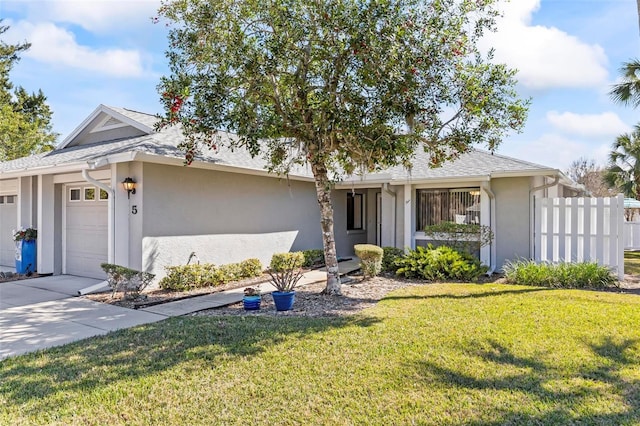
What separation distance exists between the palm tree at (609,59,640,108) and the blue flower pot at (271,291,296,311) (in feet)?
42.1

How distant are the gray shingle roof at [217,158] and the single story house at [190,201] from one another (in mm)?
56

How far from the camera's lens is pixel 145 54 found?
32.6 feet

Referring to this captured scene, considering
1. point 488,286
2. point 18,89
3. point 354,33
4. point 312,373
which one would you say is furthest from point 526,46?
point 18,89

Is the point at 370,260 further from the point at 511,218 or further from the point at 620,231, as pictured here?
the point at 620,231

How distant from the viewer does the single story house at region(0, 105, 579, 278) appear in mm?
9203

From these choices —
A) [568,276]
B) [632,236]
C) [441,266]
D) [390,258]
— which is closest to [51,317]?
[390,258]

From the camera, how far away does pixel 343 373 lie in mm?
4398

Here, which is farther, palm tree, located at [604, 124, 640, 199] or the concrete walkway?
palm tree, located at [604, 124, 640, 199]

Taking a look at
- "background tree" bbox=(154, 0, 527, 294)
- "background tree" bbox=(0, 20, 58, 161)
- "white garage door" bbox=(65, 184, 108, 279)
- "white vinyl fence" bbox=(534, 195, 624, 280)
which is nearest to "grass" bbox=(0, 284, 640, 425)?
"background tree" bbox=(154, 0, 527, 294)

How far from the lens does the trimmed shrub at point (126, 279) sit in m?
8.02

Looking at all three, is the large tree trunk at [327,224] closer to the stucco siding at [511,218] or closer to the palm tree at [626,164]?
the stucco siding at [511,218]

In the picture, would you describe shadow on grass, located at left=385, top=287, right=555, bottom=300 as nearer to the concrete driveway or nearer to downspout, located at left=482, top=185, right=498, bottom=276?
downspout, located at left=482, top=185, right=498, bottom=276

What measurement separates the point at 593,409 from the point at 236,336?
4.20 m

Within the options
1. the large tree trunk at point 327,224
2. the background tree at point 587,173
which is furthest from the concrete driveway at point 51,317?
the background tree at point 587,173
